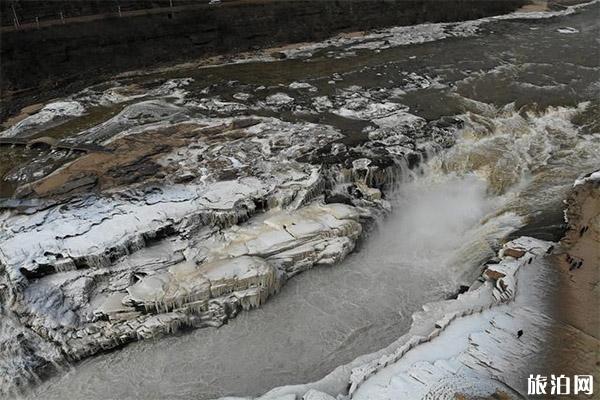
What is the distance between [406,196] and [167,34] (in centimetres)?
1006

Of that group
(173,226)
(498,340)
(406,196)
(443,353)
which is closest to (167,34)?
(173,226)

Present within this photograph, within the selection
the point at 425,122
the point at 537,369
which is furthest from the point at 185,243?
the point at 425,122

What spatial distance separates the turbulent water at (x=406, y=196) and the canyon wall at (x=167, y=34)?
1.58 metres

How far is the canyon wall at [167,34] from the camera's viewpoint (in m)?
13.6

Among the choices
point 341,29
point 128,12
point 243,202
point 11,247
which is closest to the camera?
point 11,247

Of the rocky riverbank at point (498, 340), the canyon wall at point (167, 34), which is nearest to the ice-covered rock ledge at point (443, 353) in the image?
the rocky riverbank at point (498, 340)

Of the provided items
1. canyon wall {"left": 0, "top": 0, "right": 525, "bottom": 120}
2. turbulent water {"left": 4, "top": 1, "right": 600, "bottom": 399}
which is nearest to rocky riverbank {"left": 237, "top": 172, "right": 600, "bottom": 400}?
turbulent water {"left": 4, "top": 1, "right": 600, "bottom": 399}

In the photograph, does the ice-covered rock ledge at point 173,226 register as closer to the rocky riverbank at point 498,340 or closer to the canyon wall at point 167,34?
the rocky riverbank at point 498,340

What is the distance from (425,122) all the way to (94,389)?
8590 millimetres

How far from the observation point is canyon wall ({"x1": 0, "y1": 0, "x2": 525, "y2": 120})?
44.8 feet

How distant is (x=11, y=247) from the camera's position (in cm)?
773

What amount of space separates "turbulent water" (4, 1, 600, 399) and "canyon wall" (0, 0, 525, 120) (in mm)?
1578

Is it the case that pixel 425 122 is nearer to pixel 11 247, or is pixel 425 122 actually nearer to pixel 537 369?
pixel 537 369

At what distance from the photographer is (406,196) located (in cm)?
988
